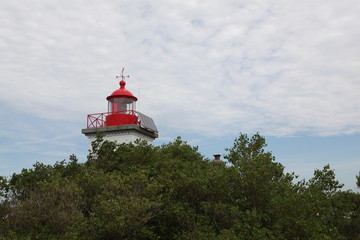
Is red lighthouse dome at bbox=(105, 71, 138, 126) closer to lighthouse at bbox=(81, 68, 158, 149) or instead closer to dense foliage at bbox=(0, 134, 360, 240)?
lighthouse at bbox=(81, 68, 158, 149)

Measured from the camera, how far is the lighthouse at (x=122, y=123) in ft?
80.3

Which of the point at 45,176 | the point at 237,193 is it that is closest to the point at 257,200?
the point at 237,193

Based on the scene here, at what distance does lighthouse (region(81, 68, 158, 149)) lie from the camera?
2447 centimetres

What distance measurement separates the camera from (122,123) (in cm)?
2550

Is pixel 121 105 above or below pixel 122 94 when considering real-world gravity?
below

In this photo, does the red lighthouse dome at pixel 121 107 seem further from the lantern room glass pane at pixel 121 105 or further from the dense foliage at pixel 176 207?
the dense foliage at pixel 176 207

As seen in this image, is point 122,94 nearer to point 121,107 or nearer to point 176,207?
point 121,107

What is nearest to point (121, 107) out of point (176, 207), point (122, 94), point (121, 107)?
point (121, 107)

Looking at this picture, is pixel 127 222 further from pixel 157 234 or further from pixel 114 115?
pixel 114 115

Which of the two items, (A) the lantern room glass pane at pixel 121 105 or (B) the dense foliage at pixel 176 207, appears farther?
(A) the lantern room glass pane at pixel 121 105

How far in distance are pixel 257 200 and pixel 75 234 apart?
23.0 ft

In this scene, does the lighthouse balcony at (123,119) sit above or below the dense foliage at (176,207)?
above

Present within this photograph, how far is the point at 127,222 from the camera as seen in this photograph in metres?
13.1

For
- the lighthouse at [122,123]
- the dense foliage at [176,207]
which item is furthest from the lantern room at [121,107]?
the dense foliage at [176,207]
